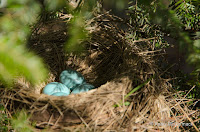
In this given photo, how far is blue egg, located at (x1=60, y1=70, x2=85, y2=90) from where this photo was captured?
152 centimetres

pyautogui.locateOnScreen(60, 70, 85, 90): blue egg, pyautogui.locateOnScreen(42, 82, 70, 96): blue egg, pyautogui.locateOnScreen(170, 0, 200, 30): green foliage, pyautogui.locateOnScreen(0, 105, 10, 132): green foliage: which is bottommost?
pyautogui.locateOnScreen(0, 105, 10, 132): green foliage

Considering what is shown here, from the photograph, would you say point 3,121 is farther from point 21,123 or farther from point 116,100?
point 116,100

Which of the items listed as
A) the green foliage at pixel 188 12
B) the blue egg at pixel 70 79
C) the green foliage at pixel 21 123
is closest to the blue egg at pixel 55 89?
the blue egg at pixel 70 79

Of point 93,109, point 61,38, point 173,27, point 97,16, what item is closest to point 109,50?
point 97,16

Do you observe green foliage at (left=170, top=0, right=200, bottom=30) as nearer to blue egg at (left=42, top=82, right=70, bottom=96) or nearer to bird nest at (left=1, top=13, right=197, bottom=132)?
bird nest at (left=1, top=13, right=197, bottom=132)

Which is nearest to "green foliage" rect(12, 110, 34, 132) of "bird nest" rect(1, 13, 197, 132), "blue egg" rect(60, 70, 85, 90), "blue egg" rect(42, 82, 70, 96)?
"bird nest" rect(1, 13, 197, 132)

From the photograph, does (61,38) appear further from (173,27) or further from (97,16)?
(173,27)

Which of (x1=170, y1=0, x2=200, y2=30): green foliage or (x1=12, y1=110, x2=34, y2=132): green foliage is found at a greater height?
(x1=170, y1=0, x2=200, y2=30): green foliage

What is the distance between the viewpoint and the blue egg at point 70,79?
152cm

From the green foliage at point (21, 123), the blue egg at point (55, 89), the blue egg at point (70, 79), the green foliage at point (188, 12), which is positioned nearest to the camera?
the green foliage at point (21, 123)

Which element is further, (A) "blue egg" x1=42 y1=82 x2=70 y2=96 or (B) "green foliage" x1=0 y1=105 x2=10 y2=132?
(A) "blue egg" x1=42 y1=82 x2=70 y2=96

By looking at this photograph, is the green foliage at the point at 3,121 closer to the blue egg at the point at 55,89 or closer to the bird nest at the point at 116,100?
the bird nest at the point at 116,100

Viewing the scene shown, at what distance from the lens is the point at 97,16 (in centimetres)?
148

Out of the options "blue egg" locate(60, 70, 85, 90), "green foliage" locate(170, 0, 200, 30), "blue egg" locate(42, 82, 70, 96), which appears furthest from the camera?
"blue egg" locate(60, 70, 85, 90)
